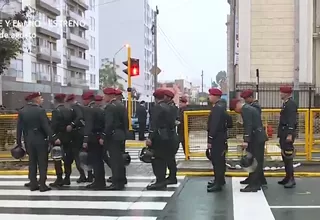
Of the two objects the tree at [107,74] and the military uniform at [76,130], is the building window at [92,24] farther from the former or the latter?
the military uniform at [76,130]

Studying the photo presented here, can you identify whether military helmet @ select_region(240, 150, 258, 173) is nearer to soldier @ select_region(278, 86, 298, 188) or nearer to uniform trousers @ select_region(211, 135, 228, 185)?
uniform trousers @ select_region(211, 135, 228, 185)

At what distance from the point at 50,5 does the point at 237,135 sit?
188 feet

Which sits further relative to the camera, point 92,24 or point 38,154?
point 92,24

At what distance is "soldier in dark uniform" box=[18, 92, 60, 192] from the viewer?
35.1 ft

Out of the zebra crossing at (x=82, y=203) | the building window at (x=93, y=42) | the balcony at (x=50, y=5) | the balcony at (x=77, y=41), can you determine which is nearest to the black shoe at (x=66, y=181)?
the zebra crossing at (x=82, y=203)

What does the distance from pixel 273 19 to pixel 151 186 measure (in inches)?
723

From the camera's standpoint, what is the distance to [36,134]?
10781 millimetres

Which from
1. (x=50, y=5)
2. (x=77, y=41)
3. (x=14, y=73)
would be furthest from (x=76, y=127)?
(x=77, y=41)

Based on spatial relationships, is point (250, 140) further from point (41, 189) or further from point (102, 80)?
point (102, 80)

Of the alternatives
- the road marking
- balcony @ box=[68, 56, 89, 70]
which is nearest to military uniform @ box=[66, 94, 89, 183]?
the road marking

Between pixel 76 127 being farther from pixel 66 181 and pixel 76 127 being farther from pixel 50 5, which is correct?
pixel 50 5

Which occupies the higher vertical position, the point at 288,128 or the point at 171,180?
the point at 288,128

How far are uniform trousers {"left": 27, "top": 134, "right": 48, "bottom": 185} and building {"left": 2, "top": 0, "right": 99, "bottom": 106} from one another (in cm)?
3691

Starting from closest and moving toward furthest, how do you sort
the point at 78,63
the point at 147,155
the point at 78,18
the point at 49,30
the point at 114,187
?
1. the point at 147,155
2. the point at 114,187
3. the point at 49,30
4. the point at 78,63
5. the point at 78,18
